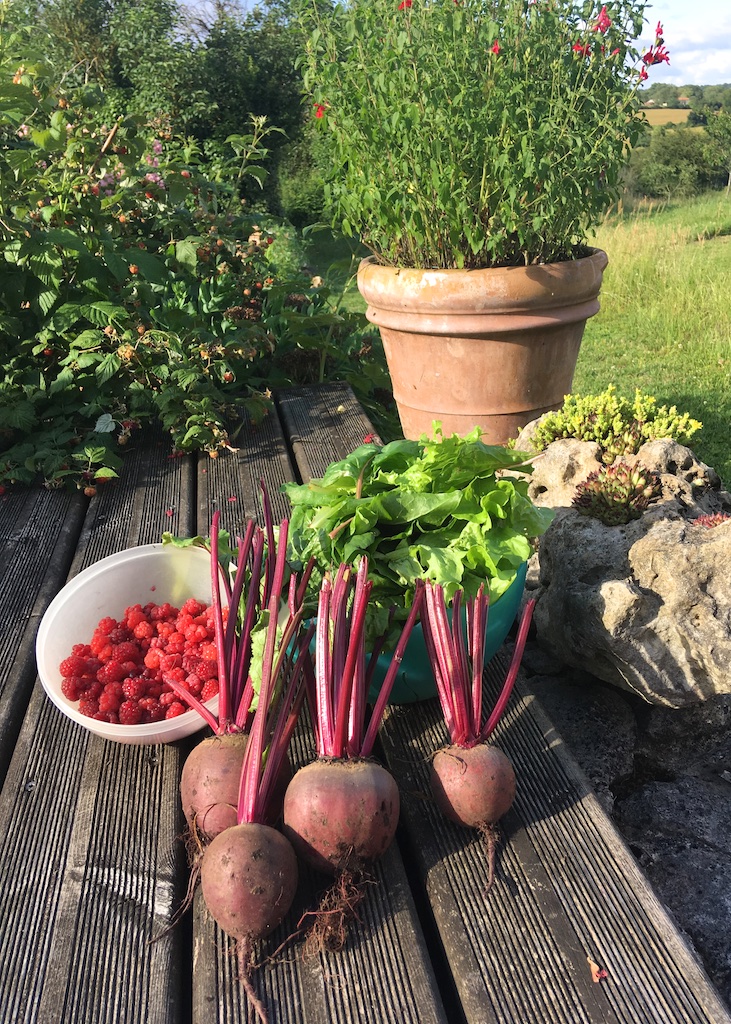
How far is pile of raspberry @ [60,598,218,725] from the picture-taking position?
5.06 ft

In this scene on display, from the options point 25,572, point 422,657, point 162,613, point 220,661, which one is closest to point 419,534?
point 422,657

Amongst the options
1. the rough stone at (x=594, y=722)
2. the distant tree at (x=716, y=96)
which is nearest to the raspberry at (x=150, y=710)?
the rough stone at (x=594, y=722)

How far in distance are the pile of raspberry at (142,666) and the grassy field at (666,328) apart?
298cm

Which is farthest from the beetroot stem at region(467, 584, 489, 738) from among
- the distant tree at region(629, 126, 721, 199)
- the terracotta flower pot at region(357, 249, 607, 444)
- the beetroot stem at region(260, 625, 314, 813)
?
the distant tree at region(629, 126, 721, 199)

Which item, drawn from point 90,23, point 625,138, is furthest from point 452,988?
point 90,23

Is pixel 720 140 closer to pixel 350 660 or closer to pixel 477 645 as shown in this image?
pixel 477 645

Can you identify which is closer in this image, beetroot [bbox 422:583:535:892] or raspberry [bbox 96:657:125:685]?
beetroot [bbox 422:583:535:892]

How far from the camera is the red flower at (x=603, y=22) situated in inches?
116

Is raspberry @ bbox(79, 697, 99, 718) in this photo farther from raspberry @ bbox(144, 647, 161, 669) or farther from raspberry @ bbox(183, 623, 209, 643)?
raspberry @ bbox(183, 623, 209, 643)

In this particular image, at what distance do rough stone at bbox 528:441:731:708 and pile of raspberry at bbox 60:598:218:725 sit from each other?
105 centimetres

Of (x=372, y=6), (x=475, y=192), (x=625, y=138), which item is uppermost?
(x=372, y=6)

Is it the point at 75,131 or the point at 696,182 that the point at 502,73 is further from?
the point at 696,182

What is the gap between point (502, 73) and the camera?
2875 mm

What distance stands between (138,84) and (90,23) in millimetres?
2470
